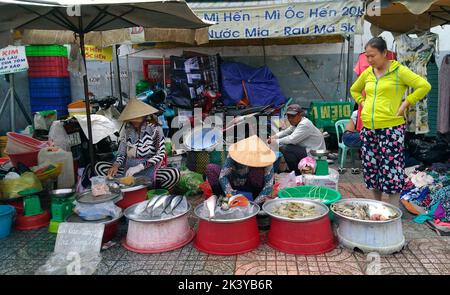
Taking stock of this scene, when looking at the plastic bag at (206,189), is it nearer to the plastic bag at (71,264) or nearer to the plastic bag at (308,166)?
the plastic bag at (308,166)

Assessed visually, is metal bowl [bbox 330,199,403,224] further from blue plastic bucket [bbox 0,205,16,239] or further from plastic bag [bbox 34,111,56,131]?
plastic bag [bbox 34,111,56,131]

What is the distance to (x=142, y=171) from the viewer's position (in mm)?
4527

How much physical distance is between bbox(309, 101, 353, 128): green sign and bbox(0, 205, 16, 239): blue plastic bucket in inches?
230

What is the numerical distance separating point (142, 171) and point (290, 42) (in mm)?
5866

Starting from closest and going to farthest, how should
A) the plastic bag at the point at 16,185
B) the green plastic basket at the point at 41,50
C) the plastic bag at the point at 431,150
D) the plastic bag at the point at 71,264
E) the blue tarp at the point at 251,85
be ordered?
the plastic bag at the point at 71,264 < the plastic bag at the point at 16,185 < the plastic bag at the point at 431,150 < the blue tarp at the point at 251,85 < the green plastic basket at the point at 41,50

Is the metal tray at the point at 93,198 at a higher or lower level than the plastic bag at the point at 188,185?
higher

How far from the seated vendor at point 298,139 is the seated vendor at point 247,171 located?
148 cm

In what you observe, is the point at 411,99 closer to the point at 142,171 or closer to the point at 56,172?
the point at 142,171

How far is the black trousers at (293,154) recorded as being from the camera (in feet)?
18.1

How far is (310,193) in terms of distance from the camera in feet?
13.8

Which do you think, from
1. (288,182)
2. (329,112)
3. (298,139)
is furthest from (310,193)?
(329,112)

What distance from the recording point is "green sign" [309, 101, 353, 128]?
7902 millimetres

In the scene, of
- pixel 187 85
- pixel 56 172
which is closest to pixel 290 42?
pixel 187 85

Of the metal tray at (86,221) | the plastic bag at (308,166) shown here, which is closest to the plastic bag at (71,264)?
the metal tray at (86,221)
